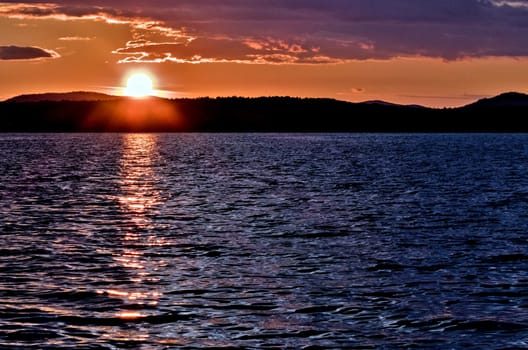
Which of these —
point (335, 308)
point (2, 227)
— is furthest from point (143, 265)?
point (2, 227)

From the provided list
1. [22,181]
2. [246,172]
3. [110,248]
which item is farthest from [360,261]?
[246,172]

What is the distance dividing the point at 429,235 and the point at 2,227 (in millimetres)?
18239

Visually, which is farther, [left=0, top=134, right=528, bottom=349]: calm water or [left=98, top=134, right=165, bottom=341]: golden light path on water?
[left=98, top=134, right=165, bottom=341]: golden light path on water

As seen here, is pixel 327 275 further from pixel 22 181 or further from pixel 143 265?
pixel 22 181

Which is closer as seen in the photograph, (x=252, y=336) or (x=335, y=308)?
(x=252, y=336)

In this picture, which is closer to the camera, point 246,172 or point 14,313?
point 14,313

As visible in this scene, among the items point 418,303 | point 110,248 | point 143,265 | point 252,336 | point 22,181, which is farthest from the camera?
point 22,181

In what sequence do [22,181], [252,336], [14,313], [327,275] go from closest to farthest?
1. [252,336]
2. [14,313]
3. [327,275]
4. [22,181]

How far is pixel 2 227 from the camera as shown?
3831cm

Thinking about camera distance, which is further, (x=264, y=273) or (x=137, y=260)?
(x=137, y=260)

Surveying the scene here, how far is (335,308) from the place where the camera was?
22.1 m

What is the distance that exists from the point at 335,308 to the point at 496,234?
1653 cm

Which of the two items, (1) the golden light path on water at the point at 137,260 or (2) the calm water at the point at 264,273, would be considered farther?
(1) the golden light path on water at the point at 137,260

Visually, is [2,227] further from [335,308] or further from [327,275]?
[335,308]
